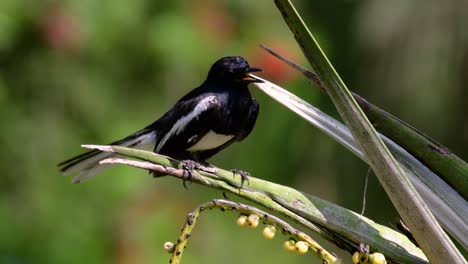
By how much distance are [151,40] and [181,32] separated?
0.16m

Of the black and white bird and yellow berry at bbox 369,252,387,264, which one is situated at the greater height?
yellow berry at bbox 369,252,387,264

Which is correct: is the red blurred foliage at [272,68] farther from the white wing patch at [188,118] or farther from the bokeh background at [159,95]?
the white wing patch at [188,118]

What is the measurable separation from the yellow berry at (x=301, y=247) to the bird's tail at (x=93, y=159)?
1.67 metres

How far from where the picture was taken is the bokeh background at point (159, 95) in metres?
4.73

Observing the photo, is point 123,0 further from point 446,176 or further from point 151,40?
point 446,176

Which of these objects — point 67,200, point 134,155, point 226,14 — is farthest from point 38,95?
point 134,155

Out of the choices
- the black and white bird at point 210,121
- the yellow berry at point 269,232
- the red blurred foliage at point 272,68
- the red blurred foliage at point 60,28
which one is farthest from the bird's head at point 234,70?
the yellow berry at point 269,232

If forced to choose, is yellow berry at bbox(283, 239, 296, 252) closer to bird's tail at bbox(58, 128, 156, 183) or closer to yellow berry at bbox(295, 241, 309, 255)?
yellow berry at bbox(295, 241, 309, 255)

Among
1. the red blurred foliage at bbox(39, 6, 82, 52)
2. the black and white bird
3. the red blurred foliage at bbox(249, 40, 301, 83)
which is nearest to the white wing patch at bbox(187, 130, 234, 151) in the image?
the black and white bird

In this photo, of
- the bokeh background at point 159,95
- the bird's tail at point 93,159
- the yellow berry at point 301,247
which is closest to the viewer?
the yellow berry at point 301,247

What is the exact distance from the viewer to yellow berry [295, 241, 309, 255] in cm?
138

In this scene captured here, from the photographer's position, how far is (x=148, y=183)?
4.94 m

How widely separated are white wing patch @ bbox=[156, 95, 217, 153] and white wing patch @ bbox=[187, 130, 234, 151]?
7 centimetres

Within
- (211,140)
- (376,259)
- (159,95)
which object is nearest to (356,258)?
(376,259)
